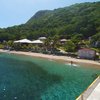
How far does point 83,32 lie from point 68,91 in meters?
84.1

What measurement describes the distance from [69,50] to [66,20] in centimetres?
8119

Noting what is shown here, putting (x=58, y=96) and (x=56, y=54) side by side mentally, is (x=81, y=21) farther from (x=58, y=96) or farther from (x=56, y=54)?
(x=58, y=96)

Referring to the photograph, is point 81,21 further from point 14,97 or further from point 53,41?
point 14,97

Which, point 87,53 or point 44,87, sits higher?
point 44,87

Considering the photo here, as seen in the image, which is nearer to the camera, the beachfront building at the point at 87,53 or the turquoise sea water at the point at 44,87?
the turquoise sea water at the point at 44,87

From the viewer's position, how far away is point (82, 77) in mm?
39875

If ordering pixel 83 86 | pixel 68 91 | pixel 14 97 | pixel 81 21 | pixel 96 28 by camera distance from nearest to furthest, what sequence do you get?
1. pixel 14 97
2. pixel 68 91
3. pixel 83 86
4. pixel 96 28
5. pixel 81 21

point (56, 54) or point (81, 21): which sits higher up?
point (81, 21)

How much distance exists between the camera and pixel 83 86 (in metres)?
32.6

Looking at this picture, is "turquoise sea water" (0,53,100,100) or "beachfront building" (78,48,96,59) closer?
"turquoise sea water" (0,53,100,100)

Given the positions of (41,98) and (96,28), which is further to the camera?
(96,28)

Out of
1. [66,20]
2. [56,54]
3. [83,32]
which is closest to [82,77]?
[56,54]

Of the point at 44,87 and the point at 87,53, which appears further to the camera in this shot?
the point at 87,53

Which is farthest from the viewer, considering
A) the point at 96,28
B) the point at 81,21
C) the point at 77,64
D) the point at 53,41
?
the point at 81,21
